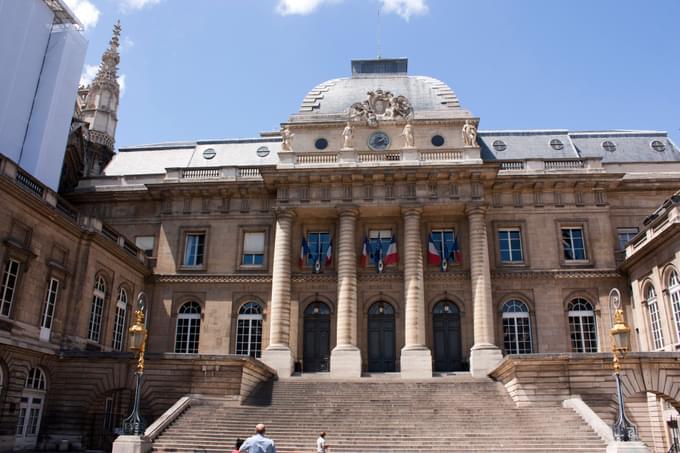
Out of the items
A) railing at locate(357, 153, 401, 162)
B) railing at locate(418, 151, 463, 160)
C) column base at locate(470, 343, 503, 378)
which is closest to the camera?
column base at locate(470, 343, 503, 378)

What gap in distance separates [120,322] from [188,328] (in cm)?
353

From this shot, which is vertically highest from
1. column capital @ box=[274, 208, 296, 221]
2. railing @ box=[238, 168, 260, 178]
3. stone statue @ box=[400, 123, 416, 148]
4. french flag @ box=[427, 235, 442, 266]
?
stone statue @ box=[400, 123, 416, 148]

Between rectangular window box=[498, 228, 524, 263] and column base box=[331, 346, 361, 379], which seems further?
rectangular window box=[498, 228, 524, 263]

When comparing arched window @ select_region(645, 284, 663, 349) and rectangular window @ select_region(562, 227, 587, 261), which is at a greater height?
rectangular window @ select_region(562, 227, 587, 261)

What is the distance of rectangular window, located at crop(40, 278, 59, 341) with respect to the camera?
2373cm

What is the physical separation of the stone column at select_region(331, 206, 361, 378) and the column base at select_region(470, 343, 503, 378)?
5.36 metres

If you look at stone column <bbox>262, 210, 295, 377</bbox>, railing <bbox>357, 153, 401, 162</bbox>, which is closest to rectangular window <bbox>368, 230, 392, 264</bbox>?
railing <bbox>357, 153, 401, 162</bbox>

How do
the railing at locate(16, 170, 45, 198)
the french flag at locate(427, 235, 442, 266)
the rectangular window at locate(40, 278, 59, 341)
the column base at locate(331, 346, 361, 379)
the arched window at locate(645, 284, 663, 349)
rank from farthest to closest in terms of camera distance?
the french flag at locate(427, 235, 442, 266)
the column base at locate(331, 346, 361, 379)
the arched window at locate(645, 284, 663, 349)
the rectangular window at locate(40, 278, 59, 341)
the railing at locate(16, 170, 45, 198)

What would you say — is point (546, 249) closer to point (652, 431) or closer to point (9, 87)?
point (652, 431)

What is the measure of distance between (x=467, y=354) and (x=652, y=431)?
8.54m

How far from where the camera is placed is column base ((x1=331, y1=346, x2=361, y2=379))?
2825 cm

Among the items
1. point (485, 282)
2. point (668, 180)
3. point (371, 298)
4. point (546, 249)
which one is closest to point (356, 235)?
point (371, 298)

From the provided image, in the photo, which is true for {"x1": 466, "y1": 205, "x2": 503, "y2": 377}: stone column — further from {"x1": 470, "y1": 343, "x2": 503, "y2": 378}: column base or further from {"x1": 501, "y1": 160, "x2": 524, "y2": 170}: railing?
{"x1": 501, "y1": 160, "x2": 524, "y2": 170}: railing

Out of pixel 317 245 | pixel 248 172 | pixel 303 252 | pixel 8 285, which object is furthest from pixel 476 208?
pixel 8 285
